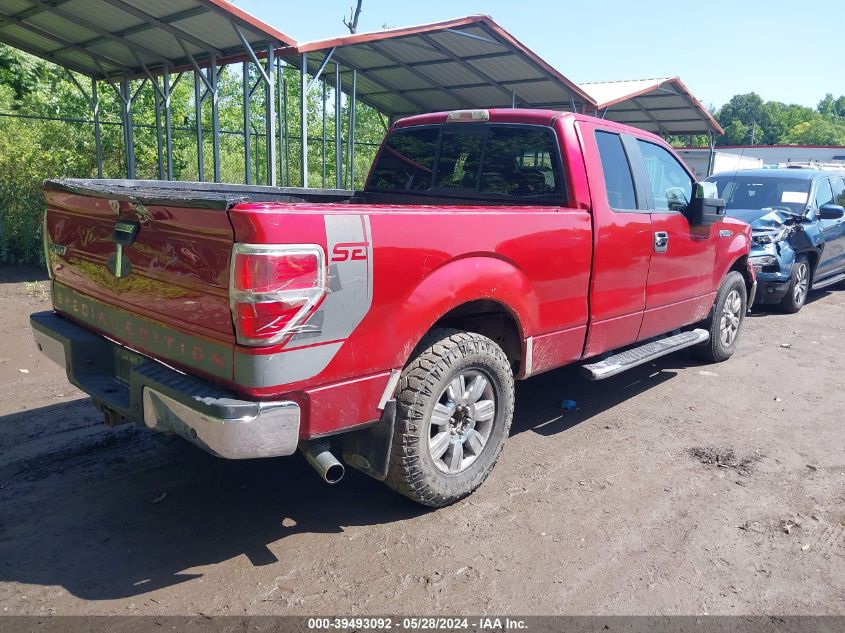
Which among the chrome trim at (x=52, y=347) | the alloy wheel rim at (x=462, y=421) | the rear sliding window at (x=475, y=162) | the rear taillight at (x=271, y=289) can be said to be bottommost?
the alloy wheel rim at (x=462, y=421)

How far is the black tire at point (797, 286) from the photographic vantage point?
920 cm

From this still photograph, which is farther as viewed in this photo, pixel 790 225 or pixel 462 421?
pixel 790 225

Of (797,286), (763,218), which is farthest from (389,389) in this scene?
(797,286)

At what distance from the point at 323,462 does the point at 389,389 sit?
0.46 m

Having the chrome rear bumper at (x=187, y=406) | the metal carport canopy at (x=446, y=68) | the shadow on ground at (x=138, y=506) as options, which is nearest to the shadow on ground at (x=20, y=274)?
the metal carport canopy at (x=446, y=68)

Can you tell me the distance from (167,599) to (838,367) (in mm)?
6556

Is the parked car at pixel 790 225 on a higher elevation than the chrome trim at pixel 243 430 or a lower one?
higher

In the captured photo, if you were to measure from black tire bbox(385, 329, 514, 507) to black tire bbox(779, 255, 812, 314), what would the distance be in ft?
23.2

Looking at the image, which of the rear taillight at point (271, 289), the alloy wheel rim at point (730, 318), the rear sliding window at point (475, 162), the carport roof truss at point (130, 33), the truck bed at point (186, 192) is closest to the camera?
the rear taillight at point (271, 289)

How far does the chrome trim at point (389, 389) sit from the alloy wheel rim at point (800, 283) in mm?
8007

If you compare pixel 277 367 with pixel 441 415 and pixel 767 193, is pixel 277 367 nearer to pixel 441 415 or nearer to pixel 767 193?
pixel 441 415

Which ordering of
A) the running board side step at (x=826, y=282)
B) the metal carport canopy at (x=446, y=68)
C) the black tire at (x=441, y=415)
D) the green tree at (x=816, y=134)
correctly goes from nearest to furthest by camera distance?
the black tire at (x=441, y=415) → the running board side step at (x=826, y=282) → the metal carport canopy at (x=446, y=68) → the green tree at (x=816, y=134)

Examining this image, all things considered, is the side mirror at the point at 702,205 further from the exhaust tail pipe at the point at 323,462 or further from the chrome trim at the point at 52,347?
the chrome trim at the point at 52,347

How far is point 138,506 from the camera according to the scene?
354 centimetres
